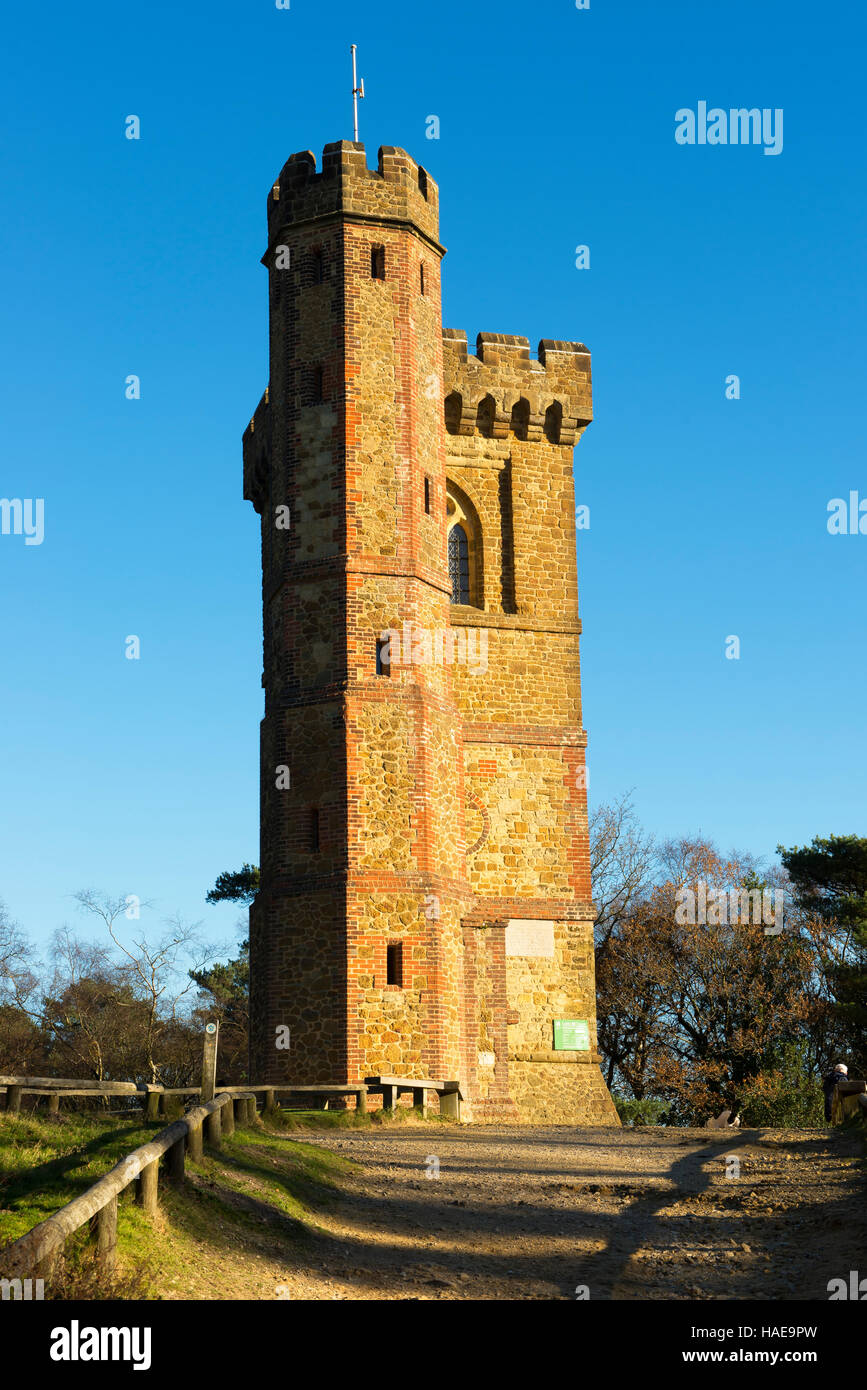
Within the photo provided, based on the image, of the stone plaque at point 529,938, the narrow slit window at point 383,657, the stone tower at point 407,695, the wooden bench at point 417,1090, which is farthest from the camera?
the stone plaque at point 529,938

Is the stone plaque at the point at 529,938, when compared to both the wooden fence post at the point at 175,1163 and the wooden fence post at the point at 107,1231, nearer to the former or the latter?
the wooden fence post at the point at 175,1163

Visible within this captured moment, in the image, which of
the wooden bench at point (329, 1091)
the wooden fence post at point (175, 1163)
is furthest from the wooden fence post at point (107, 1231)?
the wooden bench at point (329, 1091)

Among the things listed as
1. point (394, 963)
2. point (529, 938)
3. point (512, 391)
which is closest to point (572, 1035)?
point (529, 938)

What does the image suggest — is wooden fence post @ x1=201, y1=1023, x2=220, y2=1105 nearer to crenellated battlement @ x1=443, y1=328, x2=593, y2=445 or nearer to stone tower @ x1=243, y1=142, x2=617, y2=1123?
stone tower @ x1=243, y1=142, x2=617, y2=1123

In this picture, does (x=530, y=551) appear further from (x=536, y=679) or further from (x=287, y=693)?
(x=287, y=693)

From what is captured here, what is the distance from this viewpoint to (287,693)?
26.0 metres

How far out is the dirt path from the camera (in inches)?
420

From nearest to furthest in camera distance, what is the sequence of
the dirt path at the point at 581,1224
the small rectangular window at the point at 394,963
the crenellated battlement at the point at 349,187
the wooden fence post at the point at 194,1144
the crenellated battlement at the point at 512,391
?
the dirt path at the point at 581,1224
the wooden fence post at the point at 194,1144
the small rectangular window at the point at 394,963
the crenellated battlement at the point at 349,187
the crenellated battlement at the point at 512,391

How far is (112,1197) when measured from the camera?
346 inches

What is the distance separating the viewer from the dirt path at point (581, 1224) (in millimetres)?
10672

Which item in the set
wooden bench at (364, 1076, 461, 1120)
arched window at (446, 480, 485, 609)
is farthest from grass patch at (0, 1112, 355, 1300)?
arched window at (446, 480, 485, 609)

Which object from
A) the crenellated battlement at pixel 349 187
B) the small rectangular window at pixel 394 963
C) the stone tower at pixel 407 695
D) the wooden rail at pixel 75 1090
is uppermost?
the crenellated battlement at pixel 349 187

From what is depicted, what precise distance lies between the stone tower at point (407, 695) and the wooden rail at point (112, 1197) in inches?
397
